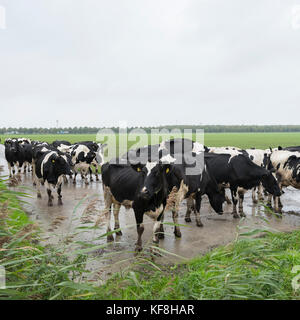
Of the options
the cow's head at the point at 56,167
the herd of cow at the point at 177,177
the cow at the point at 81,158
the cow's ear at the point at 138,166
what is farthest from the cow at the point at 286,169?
the cow at the point at 81,158

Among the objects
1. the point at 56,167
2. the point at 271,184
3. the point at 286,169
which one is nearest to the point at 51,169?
the point at 56,167

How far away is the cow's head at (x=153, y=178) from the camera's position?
16.4 ft

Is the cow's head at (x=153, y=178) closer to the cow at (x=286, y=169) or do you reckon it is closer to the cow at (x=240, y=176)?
the cow at (x=240, y=176)

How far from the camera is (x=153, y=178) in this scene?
17.0 ft

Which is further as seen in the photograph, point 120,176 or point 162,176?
point 120,176

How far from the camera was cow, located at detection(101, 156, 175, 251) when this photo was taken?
17.0ft

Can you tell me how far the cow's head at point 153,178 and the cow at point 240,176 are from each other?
375 centimetres

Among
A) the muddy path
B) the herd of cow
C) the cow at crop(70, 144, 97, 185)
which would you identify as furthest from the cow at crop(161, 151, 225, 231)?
the cow at crop(70, 144, 97, 185)

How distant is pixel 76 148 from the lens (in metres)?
13.6

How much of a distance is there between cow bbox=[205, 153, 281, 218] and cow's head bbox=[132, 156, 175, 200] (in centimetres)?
375

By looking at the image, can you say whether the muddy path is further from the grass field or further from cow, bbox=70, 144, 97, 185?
the grass field
